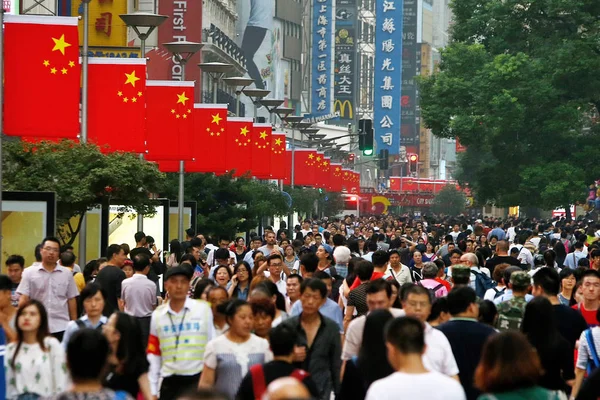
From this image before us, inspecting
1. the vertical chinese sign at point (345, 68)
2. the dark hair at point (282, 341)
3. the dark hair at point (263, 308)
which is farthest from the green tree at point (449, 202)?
the dark hair at point (282, 341)

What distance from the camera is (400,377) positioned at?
7.03m

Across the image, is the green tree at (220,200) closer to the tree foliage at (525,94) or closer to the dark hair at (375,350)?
the tree foliage at (525,94)

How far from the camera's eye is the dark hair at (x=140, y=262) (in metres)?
14.5

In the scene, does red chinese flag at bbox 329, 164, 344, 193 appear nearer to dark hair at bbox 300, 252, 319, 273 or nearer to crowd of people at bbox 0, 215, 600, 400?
dark hair at bbox 300, 252, 319, 273

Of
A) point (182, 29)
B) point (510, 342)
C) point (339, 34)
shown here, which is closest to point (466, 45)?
point (182, 29)

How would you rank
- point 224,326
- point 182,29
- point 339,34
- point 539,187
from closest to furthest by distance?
1. point 224,326
2. point 539,187
3. point 182,29
4. point 339,34

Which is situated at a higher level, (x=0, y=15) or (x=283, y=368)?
(x=0, y=15)

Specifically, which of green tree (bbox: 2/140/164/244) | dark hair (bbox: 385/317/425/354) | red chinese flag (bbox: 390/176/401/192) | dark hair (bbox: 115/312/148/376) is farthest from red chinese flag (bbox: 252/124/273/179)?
red chinese flag (bbox: 390/176/401/192)

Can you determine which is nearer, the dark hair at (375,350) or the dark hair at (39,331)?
the dark hair at (39,331)

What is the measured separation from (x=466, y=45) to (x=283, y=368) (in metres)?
50.8

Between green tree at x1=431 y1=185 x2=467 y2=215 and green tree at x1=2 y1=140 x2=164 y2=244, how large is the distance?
127 meters

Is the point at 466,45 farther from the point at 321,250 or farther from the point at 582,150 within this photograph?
the point at 321,250

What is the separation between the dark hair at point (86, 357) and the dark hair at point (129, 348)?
1693 mm

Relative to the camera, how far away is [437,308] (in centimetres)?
1112
